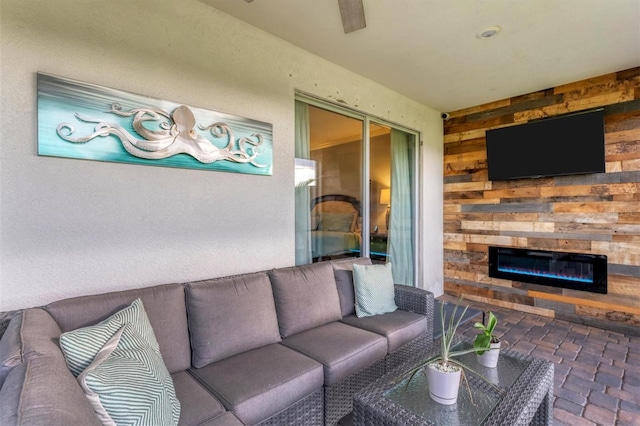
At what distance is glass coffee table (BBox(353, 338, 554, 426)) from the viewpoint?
132 centimetres

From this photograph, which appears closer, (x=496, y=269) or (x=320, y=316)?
(x=320, y=316)

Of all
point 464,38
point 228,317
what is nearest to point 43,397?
point 228,317

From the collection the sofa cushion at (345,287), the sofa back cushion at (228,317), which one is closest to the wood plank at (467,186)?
the sofa cushion at (345,287)

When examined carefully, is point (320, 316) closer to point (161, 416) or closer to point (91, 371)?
point (161, 416)

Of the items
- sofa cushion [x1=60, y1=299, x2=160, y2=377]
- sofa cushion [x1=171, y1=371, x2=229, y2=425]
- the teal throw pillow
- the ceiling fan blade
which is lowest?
sofa cushion [x1=171, y1=371, x2=229, y2=425]

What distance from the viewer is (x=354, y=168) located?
361 centimetres

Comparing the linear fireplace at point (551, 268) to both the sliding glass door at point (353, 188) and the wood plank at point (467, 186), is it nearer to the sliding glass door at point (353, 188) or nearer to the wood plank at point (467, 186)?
the wood plank at point (467, 186)

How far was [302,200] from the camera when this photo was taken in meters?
2.99

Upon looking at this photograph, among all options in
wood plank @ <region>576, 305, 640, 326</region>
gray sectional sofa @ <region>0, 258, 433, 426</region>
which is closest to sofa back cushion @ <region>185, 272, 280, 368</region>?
gray sectional sofa @ <region>0, 258, 433, 426</region>

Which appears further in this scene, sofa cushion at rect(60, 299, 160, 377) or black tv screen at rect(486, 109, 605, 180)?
black tv screen at rect(486, 109, 605, 180)

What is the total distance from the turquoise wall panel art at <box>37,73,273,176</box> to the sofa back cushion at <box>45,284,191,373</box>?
30.9 inches

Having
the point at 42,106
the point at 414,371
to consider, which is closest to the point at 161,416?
the point at 414,371

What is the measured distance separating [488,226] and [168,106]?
4.07m

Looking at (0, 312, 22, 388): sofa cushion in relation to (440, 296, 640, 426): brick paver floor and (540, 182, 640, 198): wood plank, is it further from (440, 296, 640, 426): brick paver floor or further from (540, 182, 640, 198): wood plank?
(540, 182, 640, 198): wood plank
